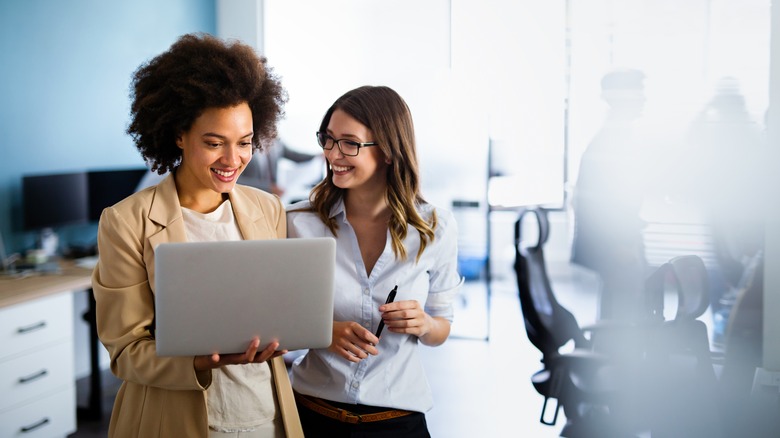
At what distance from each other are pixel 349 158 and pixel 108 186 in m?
3.03

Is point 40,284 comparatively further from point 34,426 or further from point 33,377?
point 34,426

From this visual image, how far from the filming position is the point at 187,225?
5.26 ft

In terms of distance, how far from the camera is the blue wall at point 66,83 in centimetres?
389

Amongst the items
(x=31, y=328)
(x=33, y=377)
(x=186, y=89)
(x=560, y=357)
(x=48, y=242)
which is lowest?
(x=33, y=377)

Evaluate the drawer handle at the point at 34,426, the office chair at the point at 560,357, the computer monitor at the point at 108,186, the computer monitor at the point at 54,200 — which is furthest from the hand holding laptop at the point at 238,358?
the computer monitor at the point at 108,186

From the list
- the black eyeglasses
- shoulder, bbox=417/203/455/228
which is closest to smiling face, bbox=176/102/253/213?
the black eyeglasses

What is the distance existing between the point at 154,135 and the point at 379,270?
598 millimetres

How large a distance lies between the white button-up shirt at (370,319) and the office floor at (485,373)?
2.12 m

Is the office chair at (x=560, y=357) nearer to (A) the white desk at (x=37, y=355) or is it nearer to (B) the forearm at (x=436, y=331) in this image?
(B) the forearm at (x=436, y=331)

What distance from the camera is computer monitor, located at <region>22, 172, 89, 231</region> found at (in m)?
3.83

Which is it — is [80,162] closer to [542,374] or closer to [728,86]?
[542,374]

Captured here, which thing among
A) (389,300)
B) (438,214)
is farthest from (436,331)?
Answer: (438,214)

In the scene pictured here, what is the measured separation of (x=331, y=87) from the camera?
18.5ft

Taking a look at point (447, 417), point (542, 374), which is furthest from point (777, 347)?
point (447, 417)
